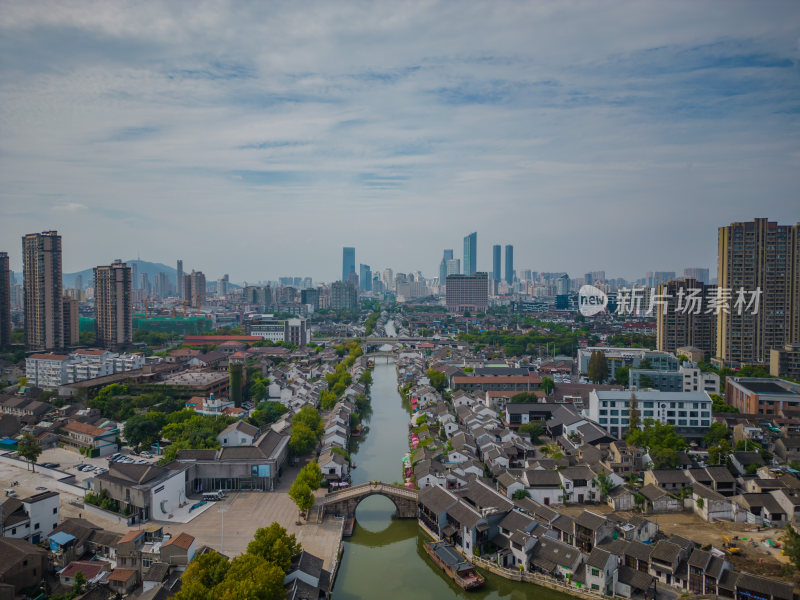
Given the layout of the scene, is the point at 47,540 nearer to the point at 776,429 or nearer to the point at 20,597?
the point at 20,597

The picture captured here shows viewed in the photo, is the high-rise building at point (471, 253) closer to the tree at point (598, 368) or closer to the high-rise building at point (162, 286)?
the high-rise building at point (162, 286)

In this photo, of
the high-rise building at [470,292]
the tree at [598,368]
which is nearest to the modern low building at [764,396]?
the tree at [598,368]

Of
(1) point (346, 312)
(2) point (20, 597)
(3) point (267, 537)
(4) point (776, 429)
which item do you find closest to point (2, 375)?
(2) point (20, 597)

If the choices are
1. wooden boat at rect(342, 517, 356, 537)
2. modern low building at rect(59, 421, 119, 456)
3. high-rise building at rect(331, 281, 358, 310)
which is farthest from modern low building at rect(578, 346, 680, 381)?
high-rise building at rect(331, 281, 358, 310)

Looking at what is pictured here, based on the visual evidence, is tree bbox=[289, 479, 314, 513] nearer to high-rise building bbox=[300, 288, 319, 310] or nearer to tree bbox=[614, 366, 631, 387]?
tree bbox=[614, 366, 631, 387]

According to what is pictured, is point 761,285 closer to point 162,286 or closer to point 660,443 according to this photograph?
point 660,443

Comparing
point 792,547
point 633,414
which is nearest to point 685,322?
point 633,414
